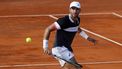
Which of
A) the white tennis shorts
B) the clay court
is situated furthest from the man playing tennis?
the clay court

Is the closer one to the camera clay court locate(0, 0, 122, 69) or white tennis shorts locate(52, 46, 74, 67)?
white tennis shorts locate(52, 46, 74, 67)

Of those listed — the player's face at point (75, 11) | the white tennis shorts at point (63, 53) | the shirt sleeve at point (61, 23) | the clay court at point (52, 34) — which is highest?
the player's face at point (75, 11)

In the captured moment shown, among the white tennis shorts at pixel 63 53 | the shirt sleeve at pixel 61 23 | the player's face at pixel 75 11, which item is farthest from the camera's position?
the white tennis shorts at pixel 63 53

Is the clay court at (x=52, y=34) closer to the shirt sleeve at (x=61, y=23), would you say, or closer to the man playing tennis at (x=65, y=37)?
the man playing tennis at (x=65, y=37)

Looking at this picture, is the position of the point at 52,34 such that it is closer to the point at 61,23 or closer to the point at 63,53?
the point at 63,53

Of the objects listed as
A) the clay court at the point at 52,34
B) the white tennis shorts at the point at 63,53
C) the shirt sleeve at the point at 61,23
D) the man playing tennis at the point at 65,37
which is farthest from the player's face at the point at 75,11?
the clay court at the point at 52,34

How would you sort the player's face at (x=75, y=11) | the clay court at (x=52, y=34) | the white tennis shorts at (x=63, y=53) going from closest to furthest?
the player's face at (x=75, y=11), the white tennis shorts at (x=63, y=53), the clay court at (x=52, y=34)

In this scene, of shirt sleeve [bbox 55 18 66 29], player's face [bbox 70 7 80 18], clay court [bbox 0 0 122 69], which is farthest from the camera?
clay court [bbox 0 0 122 69]

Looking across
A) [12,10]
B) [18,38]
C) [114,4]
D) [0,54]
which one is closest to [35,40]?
[18,38]

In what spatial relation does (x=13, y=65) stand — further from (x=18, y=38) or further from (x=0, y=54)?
(x=18, y=38)

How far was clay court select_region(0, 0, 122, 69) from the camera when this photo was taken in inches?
567

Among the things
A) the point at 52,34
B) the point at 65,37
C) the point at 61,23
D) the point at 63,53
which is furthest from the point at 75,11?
the point at 52,34

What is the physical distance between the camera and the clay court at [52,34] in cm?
1440

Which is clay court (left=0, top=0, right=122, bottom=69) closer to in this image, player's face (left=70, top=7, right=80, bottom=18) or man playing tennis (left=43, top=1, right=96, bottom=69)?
man playing tennis (left=43, top=1, right=96, bottom=69)
